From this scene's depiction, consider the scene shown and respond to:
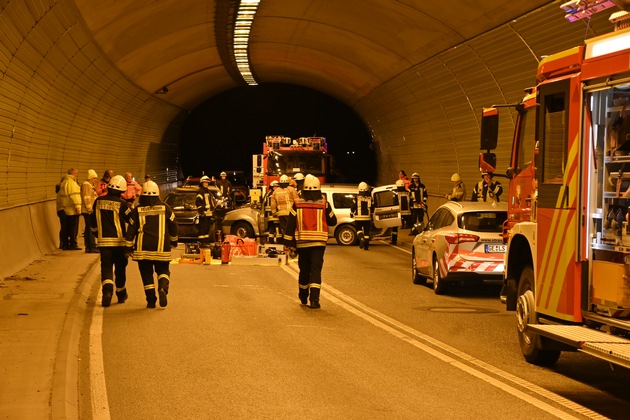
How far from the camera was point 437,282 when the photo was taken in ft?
58.4

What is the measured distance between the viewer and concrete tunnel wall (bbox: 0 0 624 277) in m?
19.5

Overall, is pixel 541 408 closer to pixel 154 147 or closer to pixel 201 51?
pixel 201 51

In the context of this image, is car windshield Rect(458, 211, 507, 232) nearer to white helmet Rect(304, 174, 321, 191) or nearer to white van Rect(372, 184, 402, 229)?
white helmet Rect(304, 174, 321, 191)

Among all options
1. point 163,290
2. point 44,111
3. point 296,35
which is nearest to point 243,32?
point 296,35

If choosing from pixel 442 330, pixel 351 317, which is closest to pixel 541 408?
pixel 442 330

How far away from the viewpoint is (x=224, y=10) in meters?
27.4

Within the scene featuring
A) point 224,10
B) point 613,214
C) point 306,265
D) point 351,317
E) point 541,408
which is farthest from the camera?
point 224,10

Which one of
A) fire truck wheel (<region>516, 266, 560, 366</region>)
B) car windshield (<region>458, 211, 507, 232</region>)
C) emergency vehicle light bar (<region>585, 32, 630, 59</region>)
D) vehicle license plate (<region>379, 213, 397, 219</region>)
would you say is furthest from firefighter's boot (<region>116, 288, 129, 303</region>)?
vehicle license plate (<region>379, 213, 397, 219</region>)

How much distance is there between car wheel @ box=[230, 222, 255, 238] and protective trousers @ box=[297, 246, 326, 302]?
12889 mm

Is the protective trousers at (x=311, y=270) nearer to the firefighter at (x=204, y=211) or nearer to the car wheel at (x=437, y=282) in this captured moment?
the car wheel at (x=437, y=282)

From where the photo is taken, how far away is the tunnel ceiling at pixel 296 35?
22.7 m

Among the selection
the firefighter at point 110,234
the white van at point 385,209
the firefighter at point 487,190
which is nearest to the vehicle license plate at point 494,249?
the firefighter at point 110,234

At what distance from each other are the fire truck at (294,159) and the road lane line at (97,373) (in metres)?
22.8

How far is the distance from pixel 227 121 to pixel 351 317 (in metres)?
44.2
